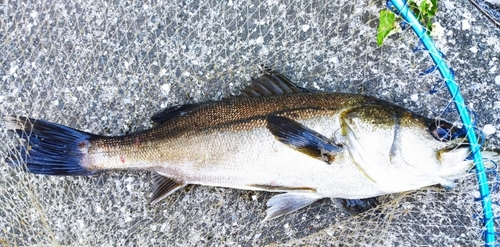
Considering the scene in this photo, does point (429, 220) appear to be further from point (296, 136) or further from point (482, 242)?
point (296, 136)

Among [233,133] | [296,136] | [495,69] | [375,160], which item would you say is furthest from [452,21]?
[233,133]

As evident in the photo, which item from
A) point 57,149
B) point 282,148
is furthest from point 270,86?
point 57,149

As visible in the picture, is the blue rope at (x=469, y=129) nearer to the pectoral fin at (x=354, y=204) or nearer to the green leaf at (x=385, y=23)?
the green leaf at (x=385, y=23)

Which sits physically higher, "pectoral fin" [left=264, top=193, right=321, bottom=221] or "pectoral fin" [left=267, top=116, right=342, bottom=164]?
"pectoral fin" [left=267, top=116, right=342, bottom=164]

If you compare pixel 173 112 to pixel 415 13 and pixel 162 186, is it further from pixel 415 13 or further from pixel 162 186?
pixel 415 13

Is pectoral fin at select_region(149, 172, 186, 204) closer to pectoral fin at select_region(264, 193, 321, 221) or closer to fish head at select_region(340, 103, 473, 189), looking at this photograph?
pectoral fin at select_region(264, 193, 321, 221)

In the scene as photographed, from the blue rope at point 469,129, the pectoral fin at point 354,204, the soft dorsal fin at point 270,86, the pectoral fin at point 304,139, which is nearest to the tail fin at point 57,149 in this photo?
the soft dorsal fin at point 270,86

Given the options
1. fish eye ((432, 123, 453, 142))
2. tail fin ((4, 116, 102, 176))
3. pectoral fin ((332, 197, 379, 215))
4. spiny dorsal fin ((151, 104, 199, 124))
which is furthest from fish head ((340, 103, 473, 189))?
tail fin ((4, 116, 102, 176))
